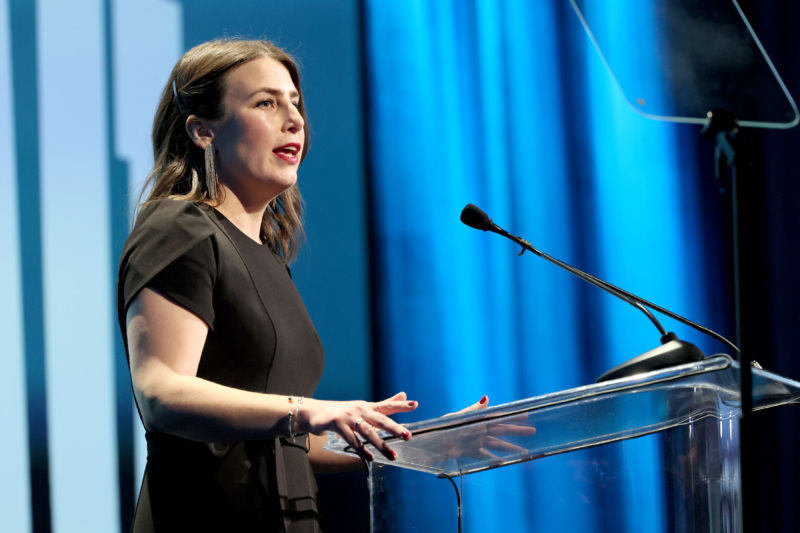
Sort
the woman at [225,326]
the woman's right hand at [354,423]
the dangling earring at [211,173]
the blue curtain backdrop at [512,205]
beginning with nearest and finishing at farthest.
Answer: the woman's right hand at [354,423], the woman at [225,326], the dangling earring at [211,173], the blue curtain backdrop at [512,205]

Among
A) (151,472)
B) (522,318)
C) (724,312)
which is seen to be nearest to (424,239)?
(522,318)

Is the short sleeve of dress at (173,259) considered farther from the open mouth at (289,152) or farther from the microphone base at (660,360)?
the microphone base at (660,360)

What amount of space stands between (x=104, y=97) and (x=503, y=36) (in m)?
1.28

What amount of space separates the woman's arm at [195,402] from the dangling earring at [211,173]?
1.06 ft

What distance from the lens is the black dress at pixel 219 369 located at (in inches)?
49.8

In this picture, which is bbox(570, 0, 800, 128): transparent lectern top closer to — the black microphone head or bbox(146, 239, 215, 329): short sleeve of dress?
the black microphone head

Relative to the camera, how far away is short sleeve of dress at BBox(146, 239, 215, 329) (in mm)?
1249

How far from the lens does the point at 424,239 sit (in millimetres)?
2605

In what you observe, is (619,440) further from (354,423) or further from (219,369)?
(219,369)

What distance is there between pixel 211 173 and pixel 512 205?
1337 millimetres

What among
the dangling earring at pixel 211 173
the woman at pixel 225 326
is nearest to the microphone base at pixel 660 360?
the woman at pixel 225 326

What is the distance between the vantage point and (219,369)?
4.38ft

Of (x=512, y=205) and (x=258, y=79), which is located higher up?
(x=258, y=79)

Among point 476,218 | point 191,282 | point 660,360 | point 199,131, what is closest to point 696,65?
point 660,360
